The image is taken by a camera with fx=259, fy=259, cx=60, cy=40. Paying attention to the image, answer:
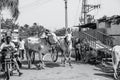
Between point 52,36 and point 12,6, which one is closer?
point 52,36

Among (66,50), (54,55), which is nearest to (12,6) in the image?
(54,55)

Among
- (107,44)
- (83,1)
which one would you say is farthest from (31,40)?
(83,1)

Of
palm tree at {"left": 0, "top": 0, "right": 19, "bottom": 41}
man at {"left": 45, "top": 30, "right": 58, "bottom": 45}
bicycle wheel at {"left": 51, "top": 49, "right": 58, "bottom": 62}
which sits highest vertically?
palm tree at {"left": 0, "top": 0, "right": 19, "bottom": 41}

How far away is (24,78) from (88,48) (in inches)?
315

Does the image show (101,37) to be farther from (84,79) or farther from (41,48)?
(84,79)

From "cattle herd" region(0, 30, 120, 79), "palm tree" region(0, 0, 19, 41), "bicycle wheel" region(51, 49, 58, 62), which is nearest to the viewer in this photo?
"cattle herd" region(0, 30, 120, 79)

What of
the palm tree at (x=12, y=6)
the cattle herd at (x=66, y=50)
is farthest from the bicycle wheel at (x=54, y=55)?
the palm tree at (x=12, y=6)

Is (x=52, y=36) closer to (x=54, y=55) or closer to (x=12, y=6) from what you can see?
(x=54, y=55)

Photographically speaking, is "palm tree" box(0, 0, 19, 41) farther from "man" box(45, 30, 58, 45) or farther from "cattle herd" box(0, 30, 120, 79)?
"man" box(45, 30, 58, 45)

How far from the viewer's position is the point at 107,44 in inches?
731

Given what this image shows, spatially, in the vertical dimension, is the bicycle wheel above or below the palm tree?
below

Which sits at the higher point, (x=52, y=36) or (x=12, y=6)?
(x=12, y=6)

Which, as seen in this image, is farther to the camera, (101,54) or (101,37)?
(101,37)

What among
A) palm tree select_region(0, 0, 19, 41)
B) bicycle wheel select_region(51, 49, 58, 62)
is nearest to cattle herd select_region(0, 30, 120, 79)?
bicycle wheel select_region(51, 49, 58, 62)
